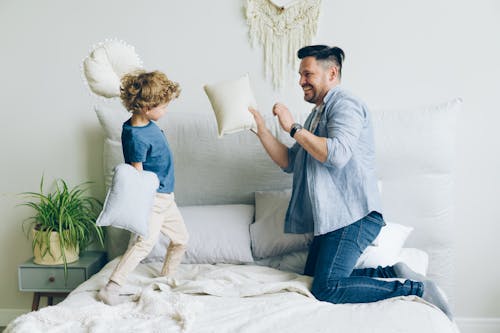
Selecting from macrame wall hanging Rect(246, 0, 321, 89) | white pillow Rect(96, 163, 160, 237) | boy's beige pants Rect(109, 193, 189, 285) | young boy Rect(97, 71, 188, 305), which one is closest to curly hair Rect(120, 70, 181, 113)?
young boy Rect(97, 71, 188, 305)

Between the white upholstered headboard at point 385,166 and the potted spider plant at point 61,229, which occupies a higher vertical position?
the white upholstered headboard at point 385,166

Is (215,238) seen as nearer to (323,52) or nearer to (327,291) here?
(327,291)

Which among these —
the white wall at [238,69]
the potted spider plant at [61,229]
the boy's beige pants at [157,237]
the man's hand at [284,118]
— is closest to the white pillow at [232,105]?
the man's hand at [284,118]

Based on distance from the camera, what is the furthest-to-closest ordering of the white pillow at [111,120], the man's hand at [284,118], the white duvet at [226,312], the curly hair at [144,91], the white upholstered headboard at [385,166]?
1. the white pillow at [111,120]
2. the white upholstered headboard at [385,166]
3. the man's hand at [284,118]
4. the curly hair at [144,91]
5. the white duvet at [226,312]

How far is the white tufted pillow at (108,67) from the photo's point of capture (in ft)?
7.87

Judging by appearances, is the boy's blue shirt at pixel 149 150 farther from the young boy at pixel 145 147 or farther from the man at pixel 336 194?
the man at pixel 336 194

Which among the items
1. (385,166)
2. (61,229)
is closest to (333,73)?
(385,166)

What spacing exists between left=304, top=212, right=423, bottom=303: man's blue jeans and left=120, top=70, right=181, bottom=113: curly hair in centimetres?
86

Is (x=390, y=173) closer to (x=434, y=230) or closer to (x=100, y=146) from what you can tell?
(x=434, y=230)

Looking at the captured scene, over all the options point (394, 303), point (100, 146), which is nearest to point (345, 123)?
point (394, 303)

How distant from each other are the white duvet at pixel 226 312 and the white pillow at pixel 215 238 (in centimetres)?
25

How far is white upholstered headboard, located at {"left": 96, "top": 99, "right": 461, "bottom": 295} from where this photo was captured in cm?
267

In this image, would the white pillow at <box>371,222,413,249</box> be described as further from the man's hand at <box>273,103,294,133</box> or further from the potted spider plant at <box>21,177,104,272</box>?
the potted spider plant at <box>21,177,104,272</box>

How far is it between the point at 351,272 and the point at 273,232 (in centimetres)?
42
